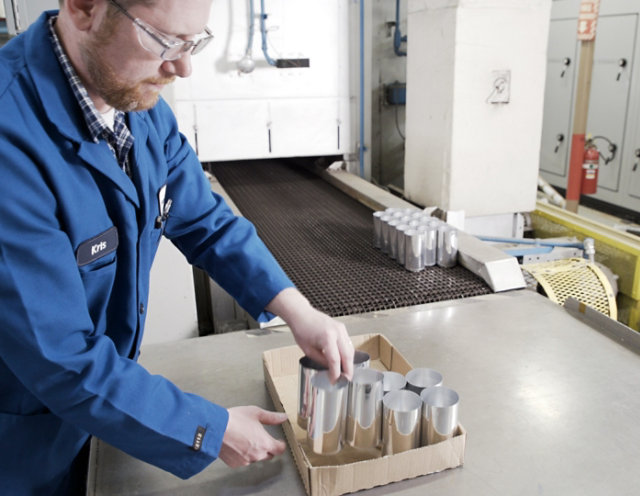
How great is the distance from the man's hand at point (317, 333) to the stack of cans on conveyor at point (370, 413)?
0.03 m

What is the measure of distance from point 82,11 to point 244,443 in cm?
65

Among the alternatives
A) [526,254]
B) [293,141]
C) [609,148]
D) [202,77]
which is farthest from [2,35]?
[609,148]

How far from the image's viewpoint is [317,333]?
0.96 m

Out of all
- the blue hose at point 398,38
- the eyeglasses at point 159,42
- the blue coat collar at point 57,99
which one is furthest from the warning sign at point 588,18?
the blue coat collar at point 57,99

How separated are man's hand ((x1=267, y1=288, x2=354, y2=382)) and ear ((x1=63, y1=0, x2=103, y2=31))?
0.54m

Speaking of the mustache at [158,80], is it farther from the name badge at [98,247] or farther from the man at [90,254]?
the name badge at [98,247]

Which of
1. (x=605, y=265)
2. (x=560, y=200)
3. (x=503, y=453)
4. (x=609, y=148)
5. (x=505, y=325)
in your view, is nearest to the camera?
(x=503, y=453)

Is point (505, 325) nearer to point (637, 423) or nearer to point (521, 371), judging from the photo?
point (521, 371)

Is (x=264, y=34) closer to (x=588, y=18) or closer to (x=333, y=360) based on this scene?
(x=588, y=18)

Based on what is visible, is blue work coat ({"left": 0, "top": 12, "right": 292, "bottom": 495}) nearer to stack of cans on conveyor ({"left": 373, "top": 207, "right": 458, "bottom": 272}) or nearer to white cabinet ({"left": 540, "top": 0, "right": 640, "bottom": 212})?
stack of cans on conveyor ({"left": 373, "top": 207, "right": 458, "bottom": 272})

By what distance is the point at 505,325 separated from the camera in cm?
141

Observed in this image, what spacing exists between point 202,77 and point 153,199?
1.93m

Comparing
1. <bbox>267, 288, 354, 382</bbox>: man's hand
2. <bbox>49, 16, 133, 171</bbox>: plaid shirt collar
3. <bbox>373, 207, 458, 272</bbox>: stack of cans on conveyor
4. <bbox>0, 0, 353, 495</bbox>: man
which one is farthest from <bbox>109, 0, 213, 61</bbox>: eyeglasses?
<bbox>373, 207, 458, 272</bbox>: stack of cans on conveyor

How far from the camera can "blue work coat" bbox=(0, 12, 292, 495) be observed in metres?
0.70
